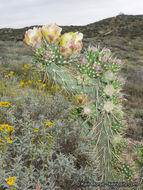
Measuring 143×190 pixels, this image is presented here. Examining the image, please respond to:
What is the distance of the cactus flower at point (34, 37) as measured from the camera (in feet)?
4.73

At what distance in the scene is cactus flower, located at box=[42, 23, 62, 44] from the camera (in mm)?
1415

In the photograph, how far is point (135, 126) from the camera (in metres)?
4.57

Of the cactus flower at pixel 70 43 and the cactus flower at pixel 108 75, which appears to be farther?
the cactus flower at pixel 108 75

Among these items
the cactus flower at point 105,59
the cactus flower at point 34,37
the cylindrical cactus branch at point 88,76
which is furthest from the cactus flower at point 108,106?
the cactus flower at point 34,37

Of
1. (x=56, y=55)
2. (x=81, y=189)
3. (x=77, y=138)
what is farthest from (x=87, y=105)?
(x=77, y=138)

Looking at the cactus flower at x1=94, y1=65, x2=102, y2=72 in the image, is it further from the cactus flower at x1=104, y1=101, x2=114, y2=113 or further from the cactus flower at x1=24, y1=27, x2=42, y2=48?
the cactus flower at x1=24, y1=27, x2=42, y2=48

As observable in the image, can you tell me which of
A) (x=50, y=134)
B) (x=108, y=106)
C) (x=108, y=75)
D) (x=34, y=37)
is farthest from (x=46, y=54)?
(x=50, y=134)

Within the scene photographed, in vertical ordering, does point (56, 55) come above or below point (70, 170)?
above

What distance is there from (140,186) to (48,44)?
4.98 ft

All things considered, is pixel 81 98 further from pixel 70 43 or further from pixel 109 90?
pixel 70 43

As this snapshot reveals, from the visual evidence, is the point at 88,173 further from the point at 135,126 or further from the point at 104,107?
the point at 135,126

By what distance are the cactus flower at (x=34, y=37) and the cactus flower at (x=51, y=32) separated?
43mm

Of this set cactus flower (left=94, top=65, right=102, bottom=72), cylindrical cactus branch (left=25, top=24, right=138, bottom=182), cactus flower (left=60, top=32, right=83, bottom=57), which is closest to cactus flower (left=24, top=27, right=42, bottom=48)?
cylindrical cactus branch (left=25, top=24, right=138, bottom=182)

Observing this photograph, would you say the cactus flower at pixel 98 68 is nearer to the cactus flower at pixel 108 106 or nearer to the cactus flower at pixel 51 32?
the cactus flower at pixel 108 106
